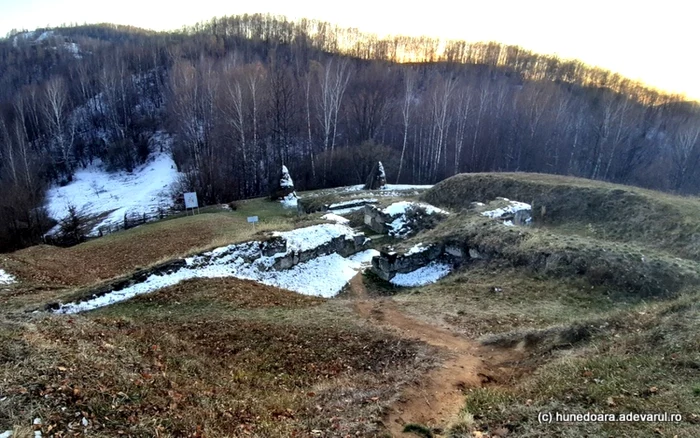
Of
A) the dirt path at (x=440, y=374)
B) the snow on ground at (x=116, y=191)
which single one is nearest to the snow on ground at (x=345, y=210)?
the dirt path at (x=440, y=374)

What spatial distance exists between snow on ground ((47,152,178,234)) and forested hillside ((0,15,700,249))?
7.94ft

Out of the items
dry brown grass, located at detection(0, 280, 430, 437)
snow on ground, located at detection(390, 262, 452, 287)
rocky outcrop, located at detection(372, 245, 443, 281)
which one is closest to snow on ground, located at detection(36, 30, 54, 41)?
rocky outcrop, located at detection(372, 245, 443, 281)

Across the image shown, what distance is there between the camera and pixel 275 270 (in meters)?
16.8

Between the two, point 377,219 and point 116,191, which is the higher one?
point 377,219

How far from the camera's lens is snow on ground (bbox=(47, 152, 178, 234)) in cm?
4366

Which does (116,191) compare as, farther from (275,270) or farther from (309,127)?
(275,270)

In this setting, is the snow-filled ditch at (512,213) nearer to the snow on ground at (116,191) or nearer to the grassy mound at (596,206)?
the grassy mound at (596,206)

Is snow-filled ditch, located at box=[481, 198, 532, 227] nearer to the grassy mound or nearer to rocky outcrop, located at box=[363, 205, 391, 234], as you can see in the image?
the grassy mound

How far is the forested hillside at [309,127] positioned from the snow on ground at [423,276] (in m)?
28.0

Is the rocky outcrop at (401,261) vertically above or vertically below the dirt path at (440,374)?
below

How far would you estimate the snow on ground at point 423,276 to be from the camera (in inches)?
674

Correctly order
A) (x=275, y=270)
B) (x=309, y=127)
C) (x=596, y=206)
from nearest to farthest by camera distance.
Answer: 1. (x=275, y=270)
2. (x=596, y=206)
3. (x=309, y=127)

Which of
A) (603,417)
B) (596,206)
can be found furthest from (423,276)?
(596,206)

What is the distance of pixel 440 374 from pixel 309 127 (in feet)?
139
